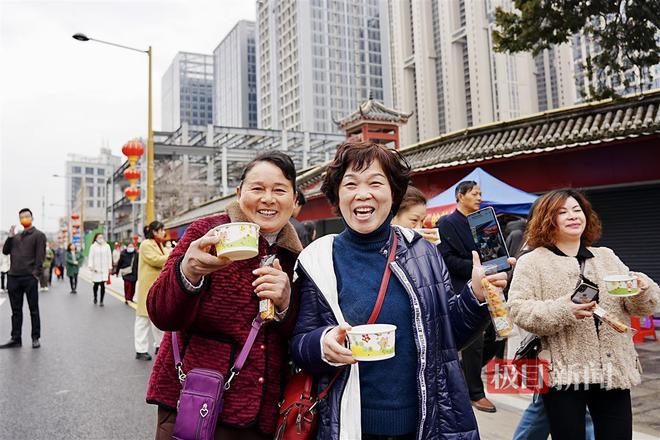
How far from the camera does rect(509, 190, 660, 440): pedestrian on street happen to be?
2.43m

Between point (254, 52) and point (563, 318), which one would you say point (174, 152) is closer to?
point (563, 318)

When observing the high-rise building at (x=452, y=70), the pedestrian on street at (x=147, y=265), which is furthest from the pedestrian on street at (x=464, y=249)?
the high-rise building at (x=452, y=70)

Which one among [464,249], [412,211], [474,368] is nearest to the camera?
[412,211]

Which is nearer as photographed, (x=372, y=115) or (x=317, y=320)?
(x=317, y=320)

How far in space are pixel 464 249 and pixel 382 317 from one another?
2701 mm

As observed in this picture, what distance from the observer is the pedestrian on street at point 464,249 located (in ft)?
13.7

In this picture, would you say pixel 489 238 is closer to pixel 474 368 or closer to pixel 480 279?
pixel 480 279

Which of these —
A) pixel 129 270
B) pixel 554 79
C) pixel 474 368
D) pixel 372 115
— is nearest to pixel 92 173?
pixel 554 79

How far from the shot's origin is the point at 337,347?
5.44 feet

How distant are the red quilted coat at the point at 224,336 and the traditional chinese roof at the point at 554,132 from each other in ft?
28.5

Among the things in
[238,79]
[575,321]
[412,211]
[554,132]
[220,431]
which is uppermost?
[238,79]

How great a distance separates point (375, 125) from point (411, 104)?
130 ft

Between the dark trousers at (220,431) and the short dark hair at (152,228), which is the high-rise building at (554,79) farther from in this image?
the dark trousers at (220,431)

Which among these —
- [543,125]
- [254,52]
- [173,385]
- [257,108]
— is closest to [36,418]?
[173,385]
